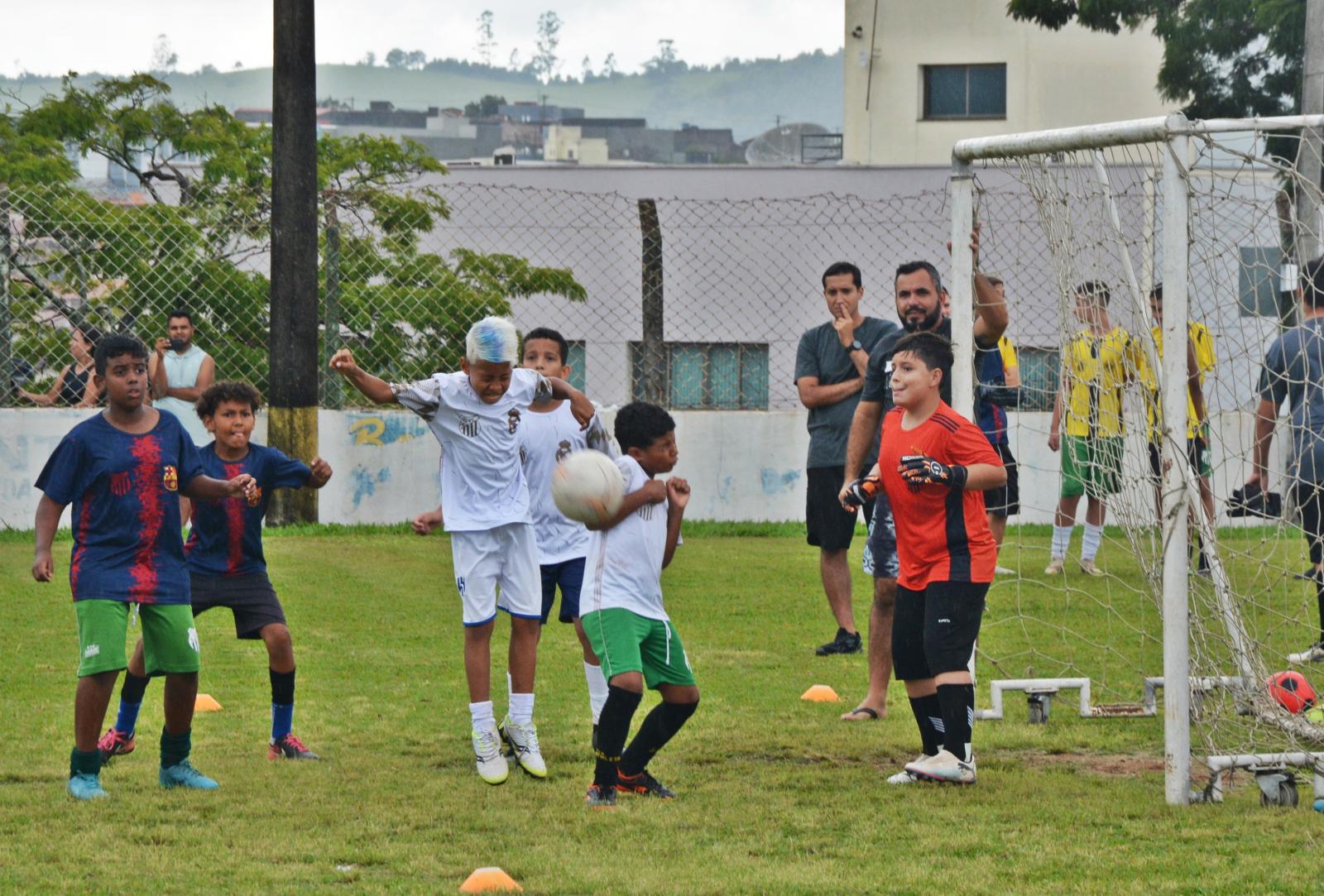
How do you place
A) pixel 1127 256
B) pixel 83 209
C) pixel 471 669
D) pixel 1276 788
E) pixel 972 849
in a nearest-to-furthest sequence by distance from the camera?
pixel 972 849 → pixel 1276 788 → pixel 471 669 → pixel 1127 256 → pixel 83 209

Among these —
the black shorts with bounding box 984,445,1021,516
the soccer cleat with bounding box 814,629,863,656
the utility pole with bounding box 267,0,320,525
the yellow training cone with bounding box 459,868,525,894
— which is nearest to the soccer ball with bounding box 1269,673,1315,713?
the black shorts with bounding box 984,445,1021,516

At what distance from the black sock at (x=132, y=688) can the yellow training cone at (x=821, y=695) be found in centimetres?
284

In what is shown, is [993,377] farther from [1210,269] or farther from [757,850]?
[757,850]

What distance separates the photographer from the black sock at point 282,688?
21.2ft

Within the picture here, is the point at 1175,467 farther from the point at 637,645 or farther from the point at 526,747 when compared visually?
the point at 526,747

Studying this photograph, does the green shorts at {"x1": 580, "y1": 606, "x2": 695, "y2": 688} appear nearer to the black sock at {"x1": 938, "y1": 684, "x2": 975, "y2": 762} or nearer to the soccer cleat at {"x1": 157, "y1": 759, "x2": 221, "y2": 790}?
the black sock at {"x1": 938, "y1": 684, "x2": 975, "y2": 762}

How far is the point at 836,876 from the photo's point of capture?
4.73 metres

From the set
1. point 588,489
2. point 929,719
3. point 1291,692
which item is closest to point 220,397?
point 588,489

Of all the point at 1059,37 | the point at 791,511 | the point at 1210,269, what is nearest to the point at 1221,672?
the point at 1210,269

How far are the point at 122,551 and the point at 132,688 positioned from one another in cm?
80

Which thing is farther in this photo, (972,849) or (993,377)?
(993,377)

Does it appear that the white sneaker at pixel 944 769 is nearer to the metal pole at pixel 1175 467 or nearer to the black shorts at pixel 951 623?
the black shorts at pixel 951 623

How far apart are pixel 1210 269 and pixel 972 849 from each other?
9.24ft

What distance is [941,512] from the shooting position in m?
6.04
